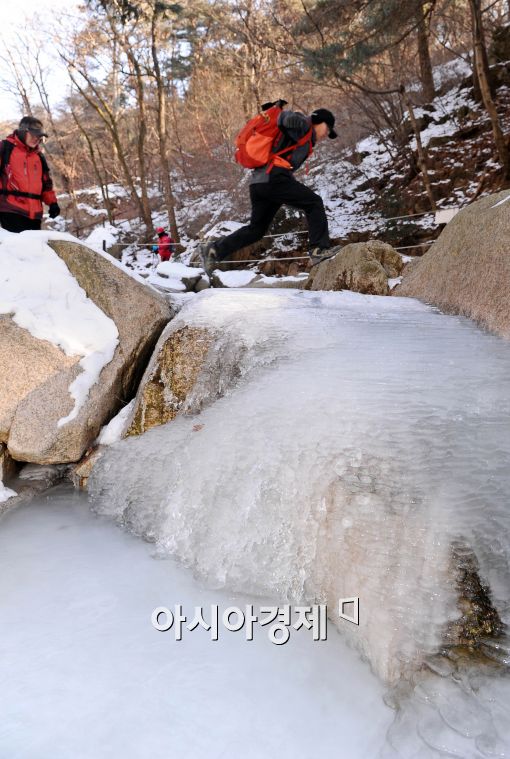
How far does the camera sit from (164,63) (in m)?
16.4

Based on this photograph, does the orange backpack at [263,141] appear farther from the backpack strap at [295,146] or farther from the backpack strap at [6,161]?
the backpack strap at [6,161]

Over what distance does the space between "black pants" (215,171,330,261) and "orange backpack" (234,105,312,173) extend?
0.36 ft

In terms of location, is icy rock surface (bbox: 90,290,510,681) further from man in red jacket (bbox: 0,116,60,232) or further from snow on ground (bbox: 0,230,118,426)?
man in red jacket (bbox: 0,116,60,232)

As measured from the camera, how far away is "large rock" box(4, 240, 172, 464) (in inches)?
124

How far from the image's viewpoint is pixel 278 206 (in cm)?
389

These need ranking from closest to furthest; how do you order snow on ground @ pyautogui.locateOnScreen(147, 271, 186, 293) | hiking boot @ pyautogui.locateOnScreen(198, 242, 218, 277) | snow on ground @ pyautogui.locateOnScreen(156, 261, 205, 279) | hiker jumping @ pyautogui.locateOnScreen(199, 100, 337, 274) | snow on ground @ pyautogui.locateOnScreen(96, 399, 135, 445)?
1. snow on ground @ pyautogui.locateOnScreen(96, 399, 135, 445)
2. hiker jumping @ pyautogui.locateOnScreen(199, 100, 337, 274)
3. hiking boot @ pyautogui.locateOnScreen(198, 242, 218, 277)
4. snow on ground @ pyautogui.locateOnScreen(147, 271, 186, 293)
5. snow on ground @ pyautogui.locateOnScreen(156, 261, 205, 279)

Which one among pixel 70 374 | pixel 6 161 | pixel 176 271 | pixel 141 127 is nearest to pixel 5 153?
pixel 6 161

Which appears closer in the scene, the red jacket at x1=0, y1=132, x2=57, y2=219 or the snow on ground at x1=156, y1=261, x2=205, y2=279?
the red jacket at x1=0, y1=132, x2=57, y2=219

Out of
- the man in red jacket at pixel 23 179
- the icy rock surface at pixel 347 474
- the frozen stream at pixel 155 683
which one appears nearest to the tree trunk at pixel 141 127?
the man in red jacket at pixel 23 179

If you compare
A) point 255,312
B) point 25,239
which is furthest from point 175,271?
point 255,312

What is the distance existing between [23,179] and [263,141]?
2.21m

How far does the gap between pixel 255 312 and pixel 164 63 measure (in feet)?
56.3

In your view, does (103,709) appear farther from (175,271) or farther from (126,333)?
(175,271)

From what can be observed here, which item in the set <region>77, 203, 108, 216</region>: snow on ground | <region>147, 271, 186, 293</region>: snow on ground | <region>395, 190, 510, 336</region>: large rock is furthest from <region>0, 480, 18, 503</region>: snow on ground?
<region>77, 203, 108, 216</region>: snow on ground
